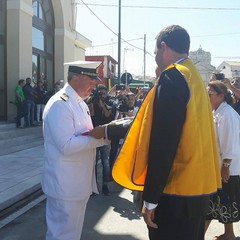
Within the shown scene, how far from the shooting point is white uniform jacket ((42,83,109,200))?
2.82 m

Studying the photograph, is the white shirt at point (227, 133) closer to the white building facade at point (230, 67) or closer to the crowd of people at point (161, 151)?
the crowd of people at point (161, 151)

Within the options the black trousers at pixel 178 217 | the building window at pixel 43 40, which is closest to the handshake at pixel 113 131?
the black trousers at pixel 178 217

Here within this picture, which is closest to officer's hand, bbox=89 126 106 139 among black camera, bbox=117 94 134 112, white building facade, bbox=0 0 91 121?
black camera, bbox=117 94 134 112

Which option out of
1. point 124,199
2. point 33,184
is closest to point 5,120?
point 33,184

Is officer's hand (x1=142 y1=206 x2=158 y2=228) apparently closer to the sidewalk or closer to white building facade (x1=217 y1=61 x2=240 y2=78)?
the sidewalk

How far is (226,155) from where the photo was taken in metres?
3.81

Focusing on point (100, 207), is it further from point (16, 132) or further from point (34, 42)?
point (34, 42)

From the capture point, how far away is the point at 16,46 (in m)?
13.1

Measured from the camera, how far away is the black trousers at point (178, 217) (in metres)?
2.20

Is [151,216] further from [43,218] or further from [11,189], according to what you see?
[11,189]

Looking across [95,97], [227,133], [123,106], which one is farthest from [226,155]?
[123,106]

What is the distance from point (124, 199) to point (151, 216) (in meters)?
4.08

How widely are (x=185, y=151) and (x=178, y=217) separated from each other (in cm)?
41

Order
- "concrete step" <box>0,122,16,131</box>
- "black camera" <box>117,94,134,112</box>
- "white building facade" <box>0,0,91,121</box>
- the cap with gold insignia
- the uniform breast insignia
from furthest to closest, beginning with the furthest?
"white building facade" <box>0,0,91,121</box>, "concrete step" <box>0,122,16,131</box>, "black camera" <box>117,94,134,112</box>, the cap with gold insignia, the uniform breast insignia
